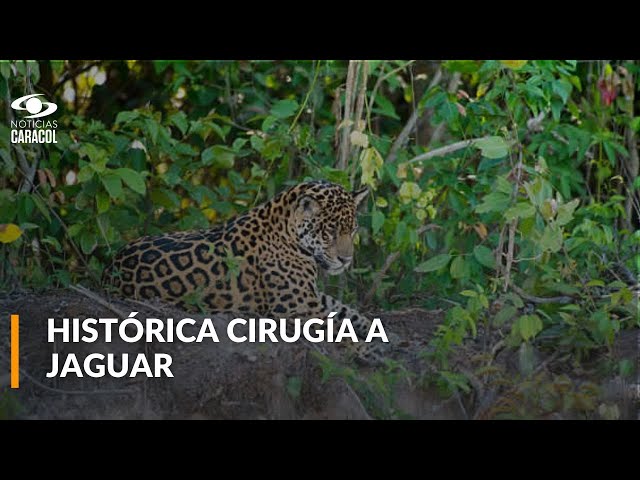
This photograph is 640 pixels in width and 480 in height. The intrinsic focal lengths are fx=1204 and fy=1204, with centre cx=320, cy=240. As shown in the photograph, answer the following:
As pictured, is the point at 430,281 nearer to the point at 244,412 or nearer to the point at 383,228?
the point at 383,228

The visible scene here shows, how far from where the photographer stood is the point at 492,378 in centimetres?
511

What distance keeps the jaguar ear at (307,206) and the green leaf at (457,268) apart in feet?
2.20

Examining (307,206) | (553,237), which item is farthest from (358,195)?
(553,237)

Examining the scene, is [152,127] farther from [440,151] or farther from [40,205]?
[440,151]

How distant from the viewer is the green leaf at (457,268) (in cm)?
538

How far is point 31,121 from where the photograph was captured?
5.22 meters

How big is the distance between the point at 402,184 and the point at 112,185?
1.50 metres

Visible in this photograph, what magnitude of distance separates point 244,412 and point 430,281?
127cm

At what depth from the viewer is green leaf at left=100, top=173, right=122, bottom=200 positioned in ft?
17.6

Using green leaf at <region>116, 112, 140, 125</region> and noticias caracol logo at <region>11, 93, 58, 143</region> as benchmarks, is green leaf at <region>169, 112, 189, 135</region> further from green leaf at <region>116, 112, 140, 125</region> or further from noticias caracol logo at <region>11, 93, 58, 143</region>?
noticias caracol logo at <region>11, 93, 58, 143</region>

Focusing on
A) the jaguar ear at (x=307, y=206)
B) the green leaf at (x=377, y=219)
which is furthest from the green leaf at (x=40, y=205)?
the green leaf at (x=377, y=219)

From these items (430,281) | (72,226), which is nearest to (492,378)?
(430,281)

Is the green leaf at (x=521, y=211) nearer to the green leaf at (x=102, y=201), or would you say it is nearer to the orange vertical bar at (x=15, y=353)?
the green leaf at (x=102, y=201)

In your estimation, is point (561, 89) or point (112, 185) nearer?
point (112, 185)
